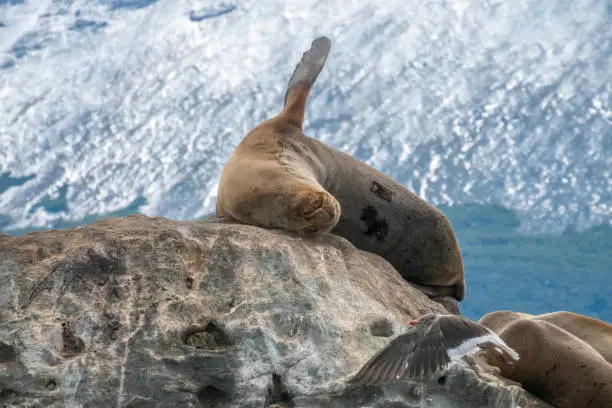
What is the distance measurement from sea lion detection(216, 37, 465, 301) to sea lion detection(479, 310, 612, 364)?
0.50 meters

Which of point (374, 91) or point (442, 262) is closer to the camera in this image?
point (442, 262)

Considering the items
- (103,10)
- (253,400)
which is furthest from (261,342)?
(103,10)

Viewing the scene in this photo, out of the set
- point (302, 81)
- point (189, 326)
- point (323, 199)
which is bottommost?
point (189, 326)

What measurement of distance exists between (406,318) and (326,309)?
1.53 feet

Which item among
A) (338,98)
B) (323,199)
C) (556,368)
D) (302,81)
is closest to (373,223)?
(302,81)

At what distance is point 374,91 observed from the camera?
65.0 ft

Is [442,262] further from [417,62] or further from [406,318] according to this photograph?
[417,62]

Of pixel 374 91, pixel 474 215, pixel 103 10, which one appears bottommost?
pixel 474 215

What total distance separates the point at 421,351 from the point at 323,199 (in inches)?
39.3

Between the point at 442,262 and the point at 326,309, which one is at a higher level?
the point at 326,309

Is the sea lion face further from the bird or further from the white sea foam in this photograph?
the white sea foam

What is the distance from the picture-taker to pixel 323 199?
3523mm

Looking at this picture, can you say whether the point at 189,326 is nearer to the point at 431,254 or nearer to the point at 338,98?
the point at 431,254

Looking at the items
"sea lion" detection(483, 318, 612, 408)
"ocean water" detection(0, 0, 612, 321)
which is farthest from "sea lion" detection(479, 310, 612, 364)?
"ocean water" detection(0, 0, 612, 321)
